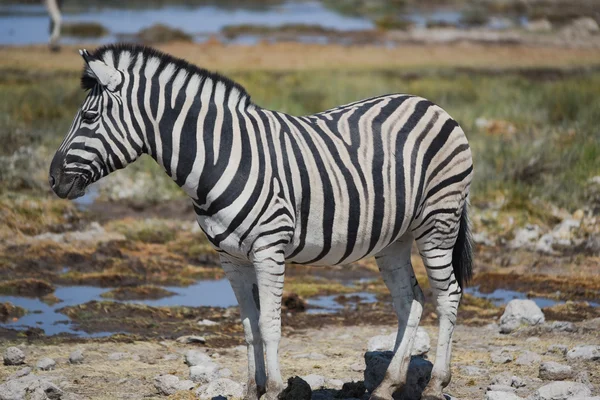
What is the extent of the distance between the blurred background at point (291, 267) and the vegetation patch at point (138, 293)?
0.02 m

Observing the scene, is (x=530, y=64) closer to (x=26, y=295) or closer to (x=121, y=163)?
(x=26, y=295)

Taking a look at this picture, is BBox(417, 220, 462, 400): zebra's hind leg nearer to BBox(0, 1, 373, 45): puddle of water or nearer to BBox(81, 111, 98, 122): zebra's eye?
BBox(81, 111, 98, 122): zebra's eye

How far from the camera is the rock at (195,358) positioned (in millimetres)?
7217

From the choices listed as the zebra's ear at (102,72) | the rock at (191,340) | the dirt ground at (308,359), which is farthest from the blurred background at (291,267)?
the zebra's ear at (102,72)

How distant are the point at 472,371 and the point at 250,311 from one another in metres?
2.15

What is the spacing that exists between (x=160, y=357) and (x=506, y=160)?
7946 millimetres

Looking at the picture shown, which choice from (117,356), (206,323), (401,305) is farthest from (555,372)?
(117,356)

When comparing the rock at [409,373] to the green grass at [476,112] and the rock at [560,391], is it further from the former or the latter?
the green grass at [476,112]

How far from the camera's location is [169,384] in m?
6.52

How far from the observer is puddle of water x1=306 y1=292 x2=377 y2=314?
30.6 feet

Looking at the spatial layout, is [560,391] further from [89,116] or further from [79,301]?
[79,301]

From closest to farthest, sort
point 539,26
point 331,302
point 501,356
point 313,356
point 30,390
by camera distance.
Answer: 1. point 30,390
2. point 501,356
3. point 313,356
4. point 331,302
5. point 539,26

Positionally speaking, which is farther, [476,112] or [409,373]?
[476,112]

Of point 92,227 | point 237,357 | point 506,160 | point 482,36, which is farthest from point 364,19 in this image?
point 237,357
